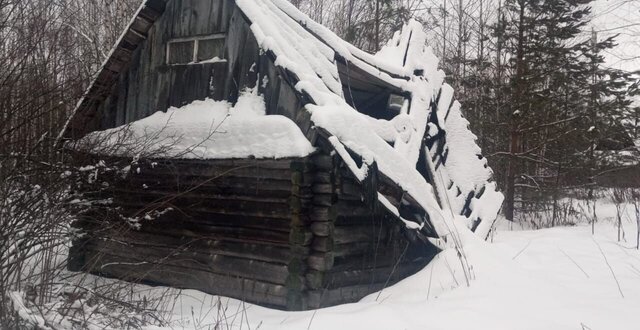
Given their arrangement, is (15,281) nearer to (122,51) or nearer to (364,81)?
(122,51)

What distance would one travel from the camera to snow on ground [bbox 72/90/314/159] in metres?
6.79

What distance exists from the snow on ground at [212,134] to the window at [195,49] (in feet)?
2.45

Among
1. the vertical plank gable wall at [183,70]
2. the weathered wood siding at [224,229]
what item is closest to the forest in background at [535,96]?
the vertical plank gable wall at [183,70]

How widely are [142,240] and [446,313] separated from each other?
508cm

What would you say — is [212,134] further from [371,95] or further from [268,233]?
[371,95]

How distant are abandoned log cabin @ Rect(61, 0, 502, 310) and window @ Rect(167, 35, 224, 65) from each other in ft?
0.08

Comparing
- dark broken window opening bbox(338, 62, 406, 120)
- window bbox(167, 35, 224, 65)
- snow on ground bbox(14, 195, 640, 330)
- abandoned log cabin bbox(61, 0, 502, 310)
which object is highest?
window bbox(167, 35, 224, 65)

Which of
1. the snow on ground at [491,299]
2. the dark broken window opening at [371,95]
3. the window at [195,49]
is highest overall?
the window at [195,49]

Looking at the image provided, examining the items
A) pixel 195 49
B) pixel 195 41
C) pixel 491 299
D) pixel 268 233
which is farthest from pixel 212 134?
pixel 491 299

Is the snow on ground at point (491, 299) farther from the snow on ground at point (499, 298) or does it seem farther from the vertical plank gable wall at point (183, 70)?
the vertical plank gable wall at point (183, 70)

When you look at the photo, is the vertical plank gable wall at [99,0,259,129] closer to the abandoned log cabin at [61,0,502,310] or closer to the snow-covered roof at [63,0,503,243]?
the abandoned log cabin at [61,0,502,310]

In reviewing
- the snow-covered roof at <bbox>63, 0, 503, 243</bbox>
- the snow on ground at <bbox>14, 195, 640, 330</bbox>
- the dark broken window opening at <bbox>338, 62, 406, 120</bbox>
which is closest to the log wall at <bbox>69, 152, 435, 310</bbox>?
the snow on ground at <bbox>14, 195, 640, 330</bbox>

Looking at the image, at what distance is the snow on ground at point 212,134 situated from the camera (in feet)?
22.3

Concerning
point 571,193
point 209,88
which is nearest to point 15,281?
point 209,88
